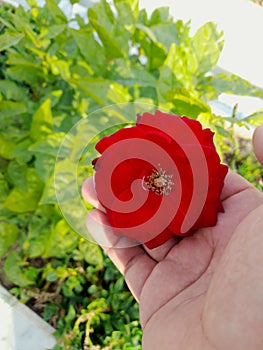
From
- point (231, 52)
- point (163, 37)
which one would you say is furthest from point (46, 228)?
point (231, 52)

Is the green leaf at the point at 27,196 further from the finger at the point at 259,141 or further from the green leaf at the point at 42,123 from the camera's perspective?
the finger at the point at 259,141

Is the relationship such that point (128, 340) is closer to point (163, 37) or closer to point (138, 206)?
point (138, 206)

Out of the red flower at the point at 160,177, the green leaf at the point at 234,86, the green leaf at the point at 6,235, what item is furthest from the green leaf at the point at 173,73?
the green leaf at the point at 6,235

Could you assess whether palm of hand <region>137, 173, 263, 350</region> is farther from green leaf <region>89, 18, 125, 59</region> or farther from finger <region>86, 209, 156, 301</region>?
green leaf <region>89, 18, 125, 59</region>

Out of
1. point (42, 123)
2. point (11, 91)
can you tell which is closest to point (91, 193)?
point (42, 123)

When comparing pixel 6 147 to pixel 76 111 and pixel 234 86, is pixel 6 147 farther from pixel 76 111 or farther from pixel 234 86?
pixel 234 86

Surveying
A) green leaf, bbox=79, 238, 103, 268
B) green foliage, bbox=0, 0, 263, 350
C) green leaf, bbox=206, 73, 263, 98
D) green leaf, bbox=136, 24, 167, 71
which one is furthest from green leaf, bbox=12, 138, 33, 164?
green leaf, bbox=206, 73, 263, 98
